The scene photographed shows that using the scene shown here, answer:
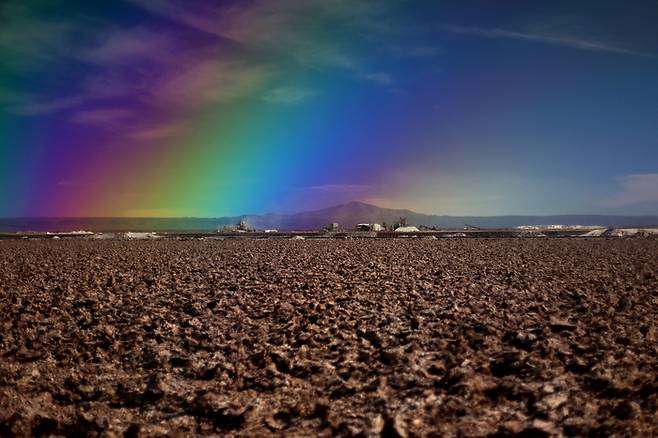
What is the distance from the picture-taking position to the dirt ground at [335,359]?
5.23 meters

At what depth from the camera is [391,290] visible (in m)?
12.8

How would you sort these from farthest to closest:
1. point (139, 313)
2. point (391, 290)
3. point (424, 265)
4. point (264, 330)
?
point (424, 265) < point (391, 290) < point (139, 313) < point (264, 330)

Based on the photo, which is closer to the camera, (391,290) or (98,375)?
(98,375)

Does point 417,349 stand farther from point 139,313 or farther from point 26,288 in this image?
point 26,288

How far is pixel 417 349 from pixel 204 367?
10.3ft

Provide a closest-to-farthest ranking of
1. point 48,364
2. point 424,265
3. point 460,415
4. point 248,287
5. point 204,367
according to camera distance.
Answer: point 460,415, point 204,367, point 48,364, point 248,287, point 424,265

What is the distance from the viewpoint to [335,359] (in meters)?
7.17

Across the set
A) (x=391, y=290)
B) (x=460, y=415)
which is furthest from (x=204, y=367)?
(x=391, y=290)

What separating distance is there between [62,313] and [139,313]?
1.88 m

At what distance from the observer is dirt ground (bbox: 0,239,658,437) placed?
523 cm

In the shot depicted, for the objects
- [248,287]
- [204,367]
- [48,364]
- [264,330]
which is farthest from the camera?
[248,287]

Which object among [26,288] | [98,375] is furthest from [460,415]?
[26,288]

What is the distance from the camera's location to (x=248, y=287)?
14133 mm

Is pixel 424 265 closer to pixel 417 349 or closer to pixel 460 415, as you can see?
pixel 417 349
